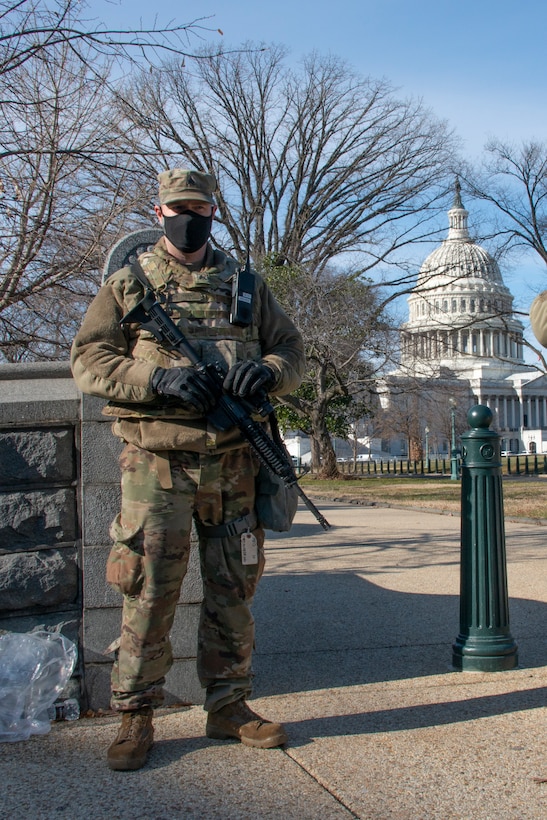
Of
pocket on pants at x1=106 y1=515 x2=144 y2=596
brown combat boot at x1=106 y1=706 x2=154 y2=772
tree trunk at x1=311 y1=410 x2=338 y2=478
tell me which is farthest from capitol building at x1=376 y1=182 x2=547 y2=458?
brown combat boot at x1=106 y1=706 x2=154 y2=772

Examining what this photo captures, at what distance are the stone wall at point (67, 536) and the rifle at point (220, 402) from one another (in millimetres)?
615

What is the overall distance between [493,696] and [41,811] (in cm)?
196

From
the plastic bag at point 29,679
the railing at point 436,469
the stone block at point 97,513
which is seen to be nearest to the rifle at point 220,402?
the stone block at point 97,513

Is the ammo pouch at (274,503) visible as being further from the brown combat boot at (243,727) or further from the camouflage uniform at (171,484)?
the brown combat boot at (243,727)

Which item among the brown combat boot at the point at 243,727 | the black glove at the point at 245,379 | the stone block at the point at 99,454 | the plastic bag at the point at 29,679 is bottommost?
the brown combat boot at the point at 243,727

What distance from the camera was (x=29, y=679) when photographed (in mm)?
3225

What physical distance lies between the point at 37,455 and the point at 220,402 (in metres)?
0.92

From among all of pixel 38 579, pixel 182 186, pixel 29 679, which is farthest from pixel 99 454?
pixel 182 186

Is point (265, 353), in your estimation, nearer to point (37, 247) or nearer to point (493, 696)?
point (493, 696)

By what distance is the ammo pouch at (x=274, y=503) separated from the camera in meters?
3.12

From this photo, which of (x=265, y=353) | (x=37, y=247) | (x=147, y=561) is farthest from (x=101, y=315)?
(x=37, y=247)

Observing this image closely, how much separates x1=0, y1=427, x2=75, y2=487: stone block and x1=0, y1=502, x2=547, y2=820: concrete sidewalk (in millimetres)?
958

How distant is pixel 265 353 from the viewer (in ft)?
11.1

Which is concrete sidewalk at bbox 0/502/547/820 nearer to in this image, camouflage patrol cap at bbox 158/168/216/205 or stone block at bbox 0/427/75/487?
stone block at bbox 0/427/75/487
